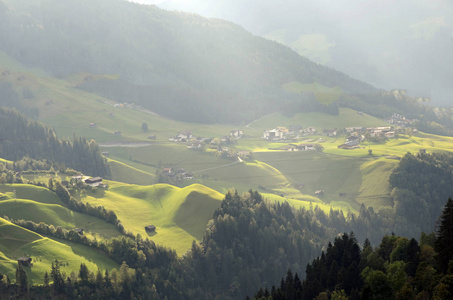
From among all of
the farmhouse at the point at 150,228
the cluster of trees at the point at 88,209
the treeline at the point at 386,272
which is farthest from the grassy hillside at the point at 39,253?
the treeline at the point at 386,272

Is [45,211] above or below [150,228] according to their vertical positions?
above

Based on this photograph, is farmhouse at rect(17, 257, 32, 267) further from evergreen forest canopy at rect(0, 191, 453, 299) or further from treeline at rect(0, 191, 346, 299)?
treeline at rect(0, 191, 346, 299)

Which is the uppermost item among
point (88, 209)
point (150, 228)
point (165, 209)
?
point (165, 209)

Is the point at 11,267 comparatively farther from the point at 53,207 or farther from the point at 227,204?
the point at 227,204

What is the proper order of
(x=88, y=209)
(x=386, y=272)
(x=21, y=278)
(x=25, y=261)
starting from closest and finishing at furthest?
(x=386, y=272) < (x=21, y=278) < (x=25, y=261) < (x=88, y=209)

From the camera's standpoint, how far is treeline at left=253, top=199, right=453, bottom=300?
7494 centimetres

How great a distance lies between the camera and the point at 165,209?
595 feet

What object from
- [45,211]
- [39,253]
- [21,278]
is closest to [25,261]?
[39,253]

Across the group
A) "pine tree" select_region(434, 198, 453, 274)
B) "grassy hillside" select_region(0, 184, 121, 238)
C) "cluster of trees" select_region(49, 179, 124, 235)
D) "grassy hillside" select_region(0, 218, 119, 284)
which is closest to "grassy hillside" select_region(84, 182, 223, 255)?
"cluster of trees" select_region(49, 179, 124, 235)

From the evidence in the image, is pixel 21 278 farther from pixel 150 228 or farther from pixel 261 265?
pixel 261 265

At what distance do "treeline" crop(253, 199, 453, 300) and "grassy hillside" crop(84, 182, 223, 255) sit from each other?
61542 millimetres

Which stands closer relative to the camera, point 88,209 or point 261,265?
point 88,209

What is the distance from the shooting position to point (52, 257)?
129m

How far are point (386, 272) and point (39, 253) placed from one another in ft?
264
